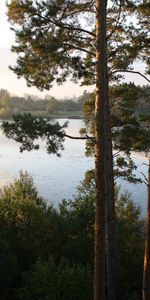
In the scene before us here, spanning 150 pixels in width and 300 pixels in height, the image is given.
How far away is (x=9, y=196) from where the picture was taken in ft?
77.4

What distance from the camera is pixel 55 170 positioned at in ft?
129

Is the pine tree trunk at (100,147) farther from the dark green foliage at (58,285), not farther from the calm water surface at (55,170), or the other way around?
the calm water surface at (55,170)

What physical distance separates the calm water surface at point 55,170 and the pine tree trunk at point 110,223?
Result: 12.8 meters

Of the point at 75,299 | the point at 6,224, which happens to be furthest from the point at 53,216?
the point at 75,299

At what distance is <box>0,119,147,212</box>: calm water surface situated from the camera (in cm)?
3095

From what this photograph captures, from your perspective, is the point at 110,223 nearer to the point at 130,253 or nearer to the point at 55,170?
the point at 130,253

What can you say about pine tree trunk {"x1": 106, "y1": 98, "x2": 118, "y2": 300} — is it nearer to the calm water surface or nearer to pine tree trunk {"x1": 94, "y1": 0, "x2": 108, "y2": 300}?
pine tree trunk {"x1": 94, "y1": 0, "x2": 108, "y2": 300}

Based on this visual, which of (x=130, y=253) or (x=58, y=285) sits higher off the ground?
(x=130, y=253)

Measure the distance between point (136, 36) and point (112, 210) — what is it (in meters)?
5.44

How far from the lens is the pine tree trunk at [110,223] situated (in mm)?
13375

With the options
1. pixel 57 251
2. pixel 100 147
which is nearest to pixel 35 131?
pixel 100 147

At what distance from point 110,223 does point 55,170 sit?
25544 mm

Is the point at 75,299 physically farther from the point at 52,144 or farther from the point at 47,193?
the point at 47,193

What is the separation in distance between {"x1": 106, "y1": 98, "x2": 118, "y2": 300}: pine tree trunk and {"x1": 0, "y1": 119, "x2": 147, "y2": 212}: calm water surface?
12.8 meters
